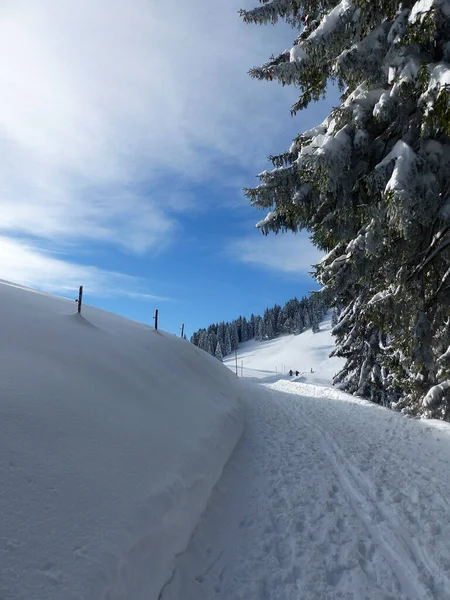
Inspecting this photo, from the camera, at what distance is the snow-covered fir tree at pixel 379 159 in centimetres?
506

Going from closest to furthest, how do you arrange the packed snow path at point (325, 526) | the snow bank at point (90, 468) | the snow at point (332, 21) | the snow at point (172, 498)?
1. the snow bank at point (90, 468)
2. the snow at point (172, 498)
3. the packed snow path at point (325, 526)
4. the snow at point (332, 21)

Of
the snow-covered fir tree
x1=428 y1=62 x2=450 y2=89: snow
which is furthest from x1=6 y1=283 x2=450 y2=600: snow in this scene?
x1=428 y1=62 x2=450 y2=89: snow

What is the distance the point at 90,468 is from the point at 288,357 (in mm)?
103308

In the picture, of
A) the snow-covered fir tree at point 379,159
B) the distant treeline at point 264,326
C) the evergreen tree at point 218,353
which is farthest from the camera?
the distant treeline at point 264,326

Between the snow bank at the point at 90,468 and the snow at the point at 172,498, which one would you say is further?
the snow at the point at 172,498

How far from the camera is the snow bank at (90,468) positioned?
2.70 meters

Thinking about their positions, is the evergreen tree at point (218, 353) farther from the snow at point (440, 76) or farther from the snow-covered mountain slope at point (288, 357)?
the snow at point (440, 76)

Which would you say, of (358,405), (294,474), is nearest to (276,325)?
(358,405)

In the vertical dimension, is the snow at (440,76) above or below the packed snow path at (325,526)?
above

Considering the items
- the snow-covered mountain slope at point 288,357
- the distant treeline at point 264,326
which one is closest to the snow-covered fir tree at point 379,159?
the snow-covered mountain slope at point 288,357

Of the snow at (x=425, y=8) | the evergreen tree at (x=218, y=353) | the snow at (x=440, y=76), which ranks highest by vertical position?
the snow at (x=425, y=8)

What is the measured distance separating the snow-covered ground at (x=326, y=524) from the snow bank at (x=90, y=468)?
0.43m

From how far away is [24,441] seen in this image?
355 cm

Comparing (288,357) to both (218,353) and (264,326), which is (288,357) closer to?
(218,353)
